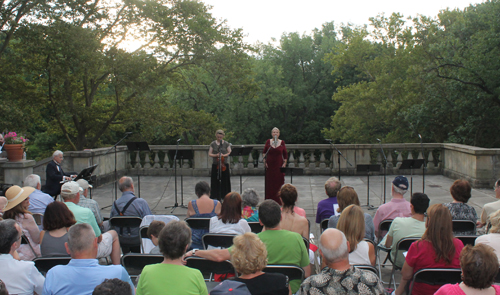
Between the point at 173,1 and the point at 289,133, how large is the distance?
25.8m

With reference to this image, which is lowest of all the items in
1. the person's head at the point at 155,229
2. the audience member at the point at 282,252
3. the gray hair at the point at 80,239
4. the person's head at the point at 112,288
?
the audience member at the point at 282,252

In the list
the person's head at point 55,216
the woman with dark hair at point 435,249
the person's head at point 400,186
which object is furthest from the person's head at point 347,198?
the person's head at point 55,216

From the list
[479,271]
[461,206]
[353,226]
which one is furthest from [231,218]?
[461,206]

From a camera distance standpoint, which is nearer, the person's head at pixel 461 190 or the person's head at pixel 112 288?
the person's head at pixel 112 288

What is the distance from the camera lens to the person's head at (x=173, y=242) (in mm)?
3357

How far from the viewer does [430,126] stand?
20484 millimetres

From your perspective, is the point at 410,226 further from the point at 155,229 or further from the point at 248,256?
the point at 155,229

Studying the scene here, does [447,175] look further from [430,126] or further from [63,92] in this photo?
[63,92]

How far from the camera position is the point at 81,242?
3.42 meters

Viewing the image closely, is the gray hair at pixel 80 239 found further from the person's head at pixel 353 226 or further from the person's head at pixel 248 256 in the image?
the person's head at pixel 353 226

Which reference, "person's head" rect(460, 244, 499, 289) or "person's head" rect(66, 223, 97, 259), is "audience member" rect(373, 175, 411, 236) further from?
"person's head" rect(66, 223, 97, 259)

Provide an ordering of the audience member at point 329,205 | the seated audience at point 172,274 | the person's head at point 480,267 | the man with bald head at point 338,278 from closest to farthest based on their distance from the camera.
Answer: the person's head at point 480,267
the man with bald head at point 338,278
the seated audience at point 172,274
the audience member at point 329,205

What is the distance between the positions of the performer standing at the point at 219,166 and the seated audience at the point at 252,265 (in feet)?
22.0

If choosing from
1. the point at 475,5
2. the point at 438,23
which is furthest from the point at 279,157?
the point at 438,23
